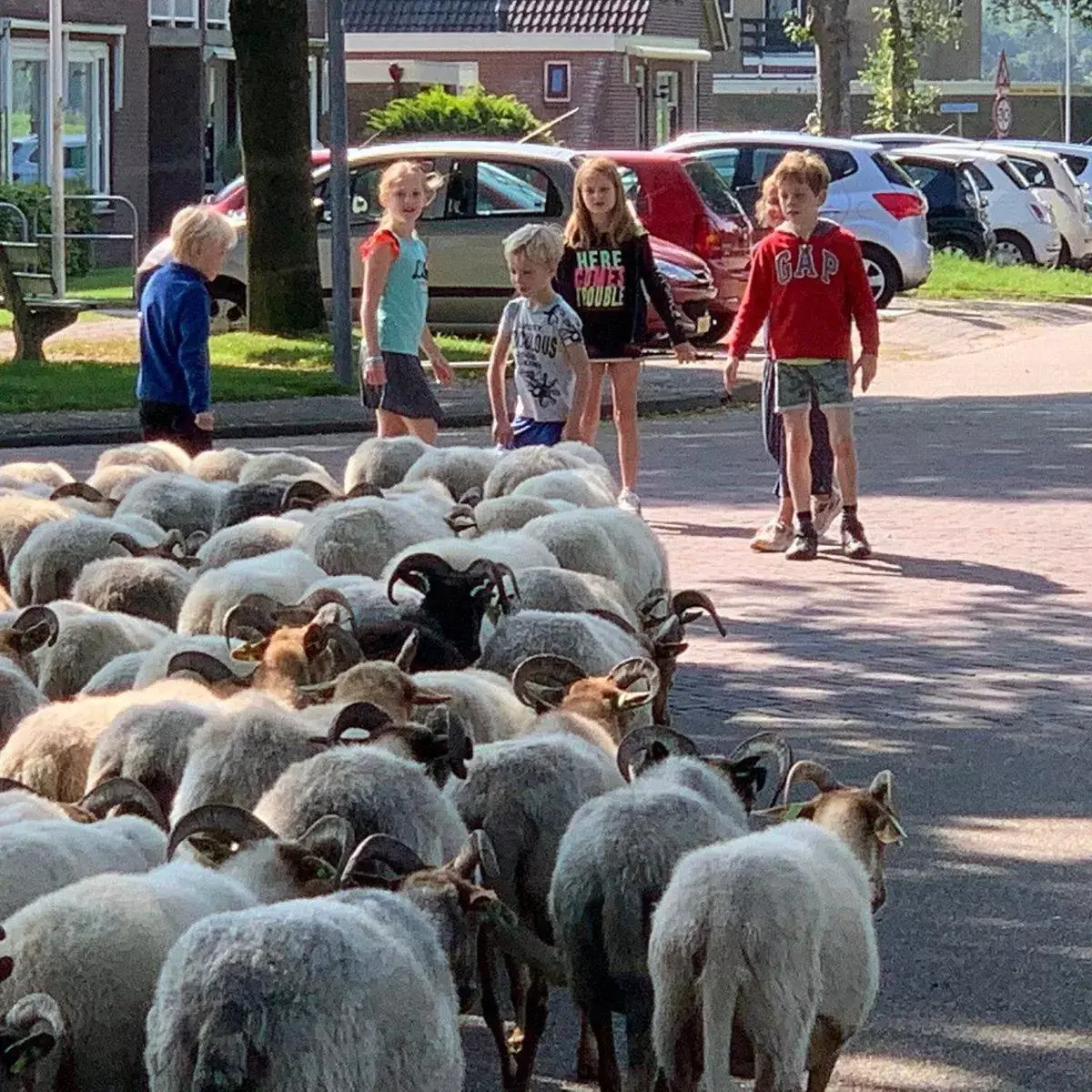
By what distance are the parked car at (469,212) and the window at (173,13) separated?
55.5ft

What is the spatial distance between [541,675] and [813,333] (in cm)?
624

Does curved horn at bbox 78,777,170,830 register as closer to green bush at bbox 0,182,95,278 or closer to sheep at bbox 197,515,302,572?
sheep at bbox 197,515,302,572

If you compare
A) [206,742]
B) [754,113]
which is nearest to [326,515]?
[206,742]

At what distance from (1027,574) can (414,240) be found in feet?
11.9

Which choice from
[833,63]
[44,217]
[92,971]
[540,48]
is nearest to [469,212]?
[44,217]

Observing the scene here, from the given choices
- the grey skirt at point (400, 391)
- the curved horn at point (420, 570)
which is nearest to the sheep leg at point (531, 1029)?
the curved horn at point (420, 570)

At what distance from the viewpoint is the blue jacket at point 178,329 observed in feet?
37.5

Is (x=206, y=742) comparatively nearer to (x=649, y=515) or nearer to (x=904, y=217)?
(x=649, y=515)

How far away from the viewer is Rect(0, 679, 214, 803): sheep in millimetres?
6590

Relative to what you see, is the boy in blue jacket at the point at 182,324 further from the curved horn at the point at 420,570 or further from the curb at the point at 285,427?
the curb at the point at 285,427

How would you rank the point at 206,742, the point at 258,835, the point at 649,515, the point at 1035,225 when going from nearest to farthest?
the point at 258,835
the point at 206,742
the point at 649,515
the point at 1035,225

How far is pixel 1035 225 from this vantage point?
3859 centimetres

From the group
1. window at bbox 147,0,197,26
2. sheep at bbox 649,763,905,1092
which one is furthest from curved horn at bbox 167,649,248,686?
window at bbox 147,0,197,26

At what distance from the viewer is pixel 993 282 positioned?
3497 centimetres
